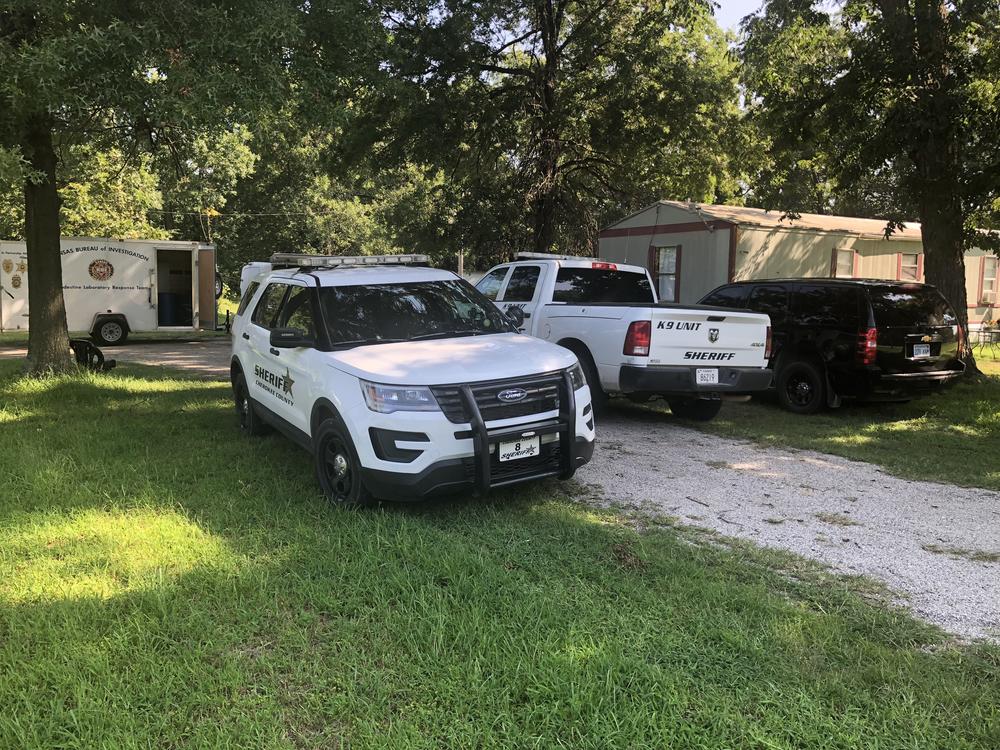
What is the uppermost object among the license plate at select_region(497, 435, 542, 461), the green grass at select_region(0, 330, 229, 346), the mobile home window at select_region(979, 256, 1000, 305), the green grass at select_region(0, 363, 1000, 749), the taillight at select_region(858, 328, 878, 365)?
the mobile home window at select_region(979, 256, 1000, 305)

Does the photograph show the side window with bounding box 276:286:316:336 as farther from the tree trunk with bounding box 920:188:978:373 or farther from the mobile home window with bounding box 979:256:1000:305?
the mobile home window with bounding box 979:256:1000:305

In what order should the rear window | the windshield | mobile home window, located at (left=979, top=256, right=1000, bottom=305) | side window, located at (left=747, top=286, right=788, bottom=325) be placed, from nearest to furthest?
the windshield < the rear window < side window, located at (left=747, top=286, right=788, bottom=325) < mobile home window, located at (left=979, top=256, right=1000, bottom=305)

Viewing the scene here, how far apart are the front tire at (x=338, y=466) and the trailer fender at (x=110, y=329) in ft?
49.5

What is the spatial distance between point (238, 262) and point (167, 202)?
5199 millimetres

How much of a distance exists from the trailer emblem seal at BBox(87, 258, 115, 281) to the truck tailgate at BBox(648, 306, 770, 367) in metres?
15.1

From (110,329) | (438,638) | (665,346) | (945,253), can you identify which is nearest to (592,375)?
(665,346)

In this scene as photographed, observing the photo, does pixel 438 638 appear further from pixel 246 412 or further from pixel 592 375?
pixel 592 375

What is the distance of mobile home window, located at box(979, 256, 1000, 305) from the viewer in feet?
67.8

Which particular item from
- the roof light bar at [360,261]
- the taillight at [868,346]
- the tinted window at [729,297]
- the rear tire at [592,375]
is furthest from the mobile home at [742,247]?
the roof light bar at [360,261]

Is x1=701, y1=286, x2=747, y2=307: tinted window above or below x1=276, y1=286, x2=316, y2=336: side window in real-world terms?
above

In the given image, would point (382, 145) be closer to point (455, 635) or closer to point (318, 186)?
point (455, 635)

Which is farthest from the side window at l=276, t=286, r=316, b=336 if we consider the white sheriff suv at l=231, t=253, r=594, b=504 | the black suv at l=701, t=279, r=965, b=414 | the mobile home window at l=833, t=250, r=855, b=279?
the mobile home window at l=833, t=250, r=855, b=279

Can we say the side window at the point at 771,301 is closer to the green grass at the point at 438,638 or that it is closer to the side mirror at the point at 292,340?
the green grass at the point at 438,638

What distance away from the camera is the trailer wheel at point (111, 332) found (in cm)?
1773
